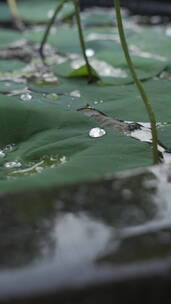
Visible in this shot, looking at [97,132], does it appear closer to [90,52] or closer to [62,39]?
[90,52]

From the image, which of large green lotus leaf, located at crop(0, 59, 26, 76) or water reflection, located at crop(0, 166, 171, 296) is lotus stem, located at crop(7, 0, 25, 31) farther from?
water reflection, located at crop(0, 166, 171, 296)

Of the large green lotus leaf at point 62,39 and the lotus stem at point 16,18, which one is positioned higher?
the lotus stem at point 16,18

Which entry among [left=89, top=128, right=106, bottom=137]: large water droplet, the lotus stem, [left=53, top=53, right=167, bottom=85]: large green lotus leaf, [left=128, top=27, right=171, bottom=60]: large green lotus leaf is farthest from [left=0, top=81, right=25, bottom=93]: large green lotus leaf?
the lotus stem

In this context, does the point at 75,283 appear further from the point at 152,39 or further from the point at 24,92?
the point at 152,39

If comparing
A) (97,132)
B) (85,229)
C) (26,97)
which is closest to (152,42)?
(26,97)

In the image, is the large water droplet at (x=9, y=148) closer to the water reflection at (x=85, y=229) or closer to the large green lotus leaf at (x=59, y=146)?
the large green lotus leaf at (x=59, y=146)

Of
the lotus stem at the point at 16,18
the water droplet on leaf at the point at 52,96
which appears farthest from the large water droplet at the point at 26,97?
the lotus stem at the point at 16,18

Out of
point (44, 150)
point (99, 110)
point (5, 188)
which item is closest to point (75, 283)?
point (5, 188)
